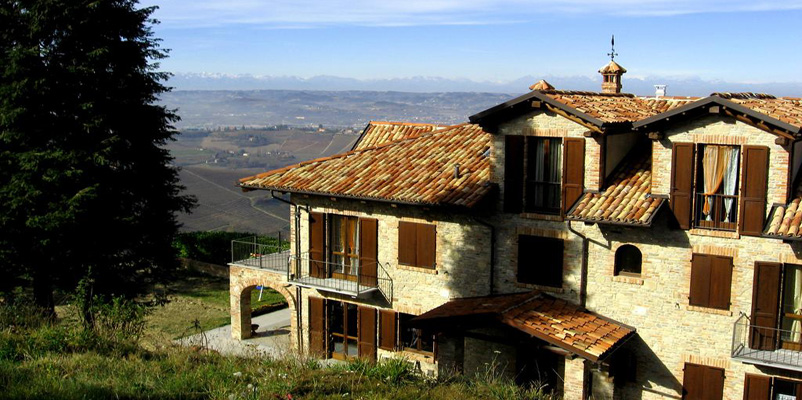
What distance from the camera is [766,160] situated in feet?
51.4

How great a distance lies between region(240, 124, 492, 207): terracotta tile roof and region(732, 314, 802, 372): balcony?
21.6 feet

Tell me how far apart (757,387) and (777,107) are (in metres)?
6.41

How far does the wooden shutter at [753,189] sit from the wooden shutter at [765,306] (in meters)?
0.83

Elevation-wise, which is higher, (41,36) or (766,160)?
(41,36)

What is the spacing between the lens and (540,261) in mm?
18781

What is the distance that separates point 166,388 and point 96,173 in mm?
16312

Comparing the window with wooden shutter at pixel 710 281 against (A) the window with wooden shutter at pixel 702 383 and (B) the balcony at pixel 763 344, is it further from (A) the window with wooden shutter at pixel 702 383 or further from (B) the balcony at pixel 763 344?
(A) the window with wooden shutter at pixel 702 383

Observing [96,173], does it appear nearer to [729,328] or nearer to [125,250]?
[125,250]

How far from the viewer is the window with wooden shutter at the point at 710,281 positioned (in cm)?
1639

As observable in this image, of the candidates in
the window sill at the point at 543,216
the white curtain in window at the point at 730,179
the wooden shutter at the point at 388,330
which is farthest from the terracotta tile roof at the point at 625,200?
the wooden shutter at the point at 388,330

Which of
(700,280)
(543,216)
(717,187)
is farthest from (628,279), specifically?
(717,187)

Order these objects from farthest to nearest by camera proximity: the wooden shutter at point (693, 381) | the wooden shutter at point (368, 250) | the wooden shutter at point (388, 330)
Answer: the wooden shutter at point (388, 330)
the wooden shutter at point (368, 250)
the wooden shutter at point (693, 381)

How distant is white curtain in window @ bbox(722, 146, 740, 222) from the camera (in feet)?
53.0

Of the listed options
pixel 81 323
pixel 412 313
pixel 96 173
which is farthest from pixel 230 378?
pixel 96 173
